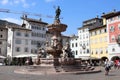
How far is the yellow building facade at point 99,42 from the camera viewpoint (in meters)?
70.9

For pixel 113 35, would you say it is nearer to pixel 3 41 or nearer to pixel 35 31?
pixel 35 31

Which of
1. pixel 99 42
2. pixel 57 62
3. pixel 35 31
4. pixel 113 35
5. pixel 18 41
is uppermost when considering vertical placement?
pixel 35 31

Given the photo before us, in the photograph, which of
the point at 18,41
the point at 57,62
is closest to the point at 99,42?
the point at 18,41

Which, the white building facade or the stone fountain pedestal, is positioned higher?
the white building facade

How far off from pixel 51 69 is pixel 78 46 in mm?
64600

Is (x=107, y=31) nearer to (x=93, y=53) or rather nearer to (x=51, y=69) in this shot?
(x=93, y=53)

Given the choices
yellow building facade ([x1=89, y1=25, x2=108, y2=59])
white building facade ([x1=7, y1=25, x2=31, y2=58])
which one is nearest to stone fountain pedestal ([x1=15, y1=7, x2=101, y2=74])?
yellow building facade ([x1=89, y1=25, x2=108, y2=59])

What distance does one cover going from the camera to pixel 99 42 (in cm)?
7381

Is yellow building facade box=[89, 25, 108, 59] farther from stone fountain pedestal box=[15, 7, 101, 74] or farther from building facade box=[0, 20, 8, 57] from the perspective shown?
stone fountain pedestal box=[15, 7, 101, 74]

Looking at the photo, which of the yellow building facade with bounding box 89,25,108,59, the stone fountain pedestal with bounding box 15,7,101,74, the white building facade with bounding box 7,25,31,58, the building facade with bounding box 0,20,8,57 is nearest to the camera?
the stone fountain pedestal with bounding box 15,7,101,74

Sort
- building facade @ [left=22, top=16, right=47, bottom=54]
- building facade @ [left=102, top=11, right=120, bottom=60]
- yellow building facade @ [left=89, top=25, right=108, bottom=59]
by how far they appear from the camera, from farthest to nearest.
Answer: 1. building facade @ [left=22, top=16, right=47, bottom=54]
2. yellow building facade @ [left=89, top=25, right=108, bottom=59]
3. building facade @ [left=102, top=11, right=120, bottom=60]

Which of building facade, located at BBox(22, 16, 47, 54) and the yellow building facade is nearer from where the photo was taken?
the yellow building facade

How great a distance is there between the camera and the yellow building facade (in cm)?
7094

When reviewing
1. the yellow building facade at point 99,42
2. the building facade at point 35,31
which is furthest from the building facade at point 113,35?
the building facade at point 35,31
